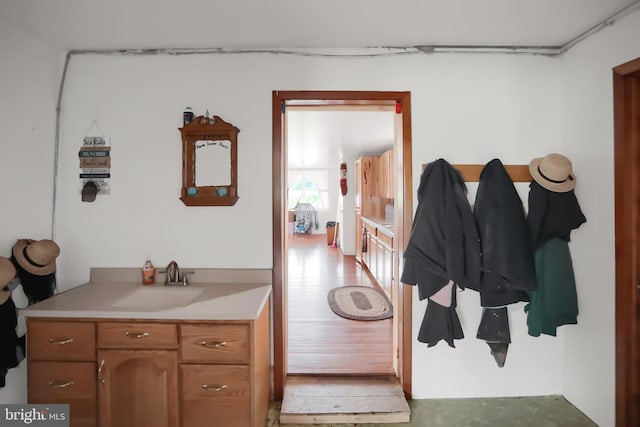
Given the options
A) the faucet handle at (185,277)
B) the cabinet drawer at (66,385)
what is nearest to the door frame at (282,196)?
the faucet handle at (185,277)

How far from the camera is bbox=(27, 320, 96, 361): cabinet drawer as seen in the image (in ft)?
5.03

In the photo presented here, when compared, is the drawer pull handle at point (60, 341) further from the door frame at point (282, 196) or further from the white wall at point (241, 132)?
the door frame at point (282, 196)

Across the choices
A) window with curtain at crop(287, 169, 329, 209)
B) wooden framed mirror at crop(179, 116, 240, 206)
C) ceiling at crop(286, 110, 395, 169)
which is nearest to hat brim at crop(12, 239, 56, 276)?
wooden framed mirror at crop(179, 116, 240, 206)

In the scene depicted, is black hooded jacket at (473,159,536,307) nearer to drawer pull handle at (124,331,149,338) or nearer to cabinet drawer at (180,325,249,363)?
cabinet drawer at (180,325,249,363)

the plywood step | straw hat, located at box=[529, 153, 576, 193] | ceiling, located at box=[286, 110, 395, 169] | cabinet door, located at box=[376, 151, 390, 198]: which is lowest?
the plywood step

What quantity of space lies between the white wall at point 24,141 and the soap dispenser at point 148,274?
0.63 meters

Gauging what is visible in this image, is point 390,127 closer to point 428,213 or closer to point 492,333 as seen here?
point 428,213

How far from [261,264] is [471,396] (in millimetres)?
1667

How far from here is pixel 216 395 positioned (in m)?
1.53

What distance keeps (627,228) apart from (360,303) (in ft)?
8.57

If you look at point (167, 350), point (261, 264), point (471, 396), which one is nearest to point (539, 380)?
point (471, 396)

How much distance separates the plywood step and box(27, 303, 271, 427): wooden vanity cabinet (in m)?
0.44

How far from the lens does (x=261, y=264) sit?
6.66 ft

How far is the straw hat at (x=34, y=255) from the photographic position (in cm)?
171
